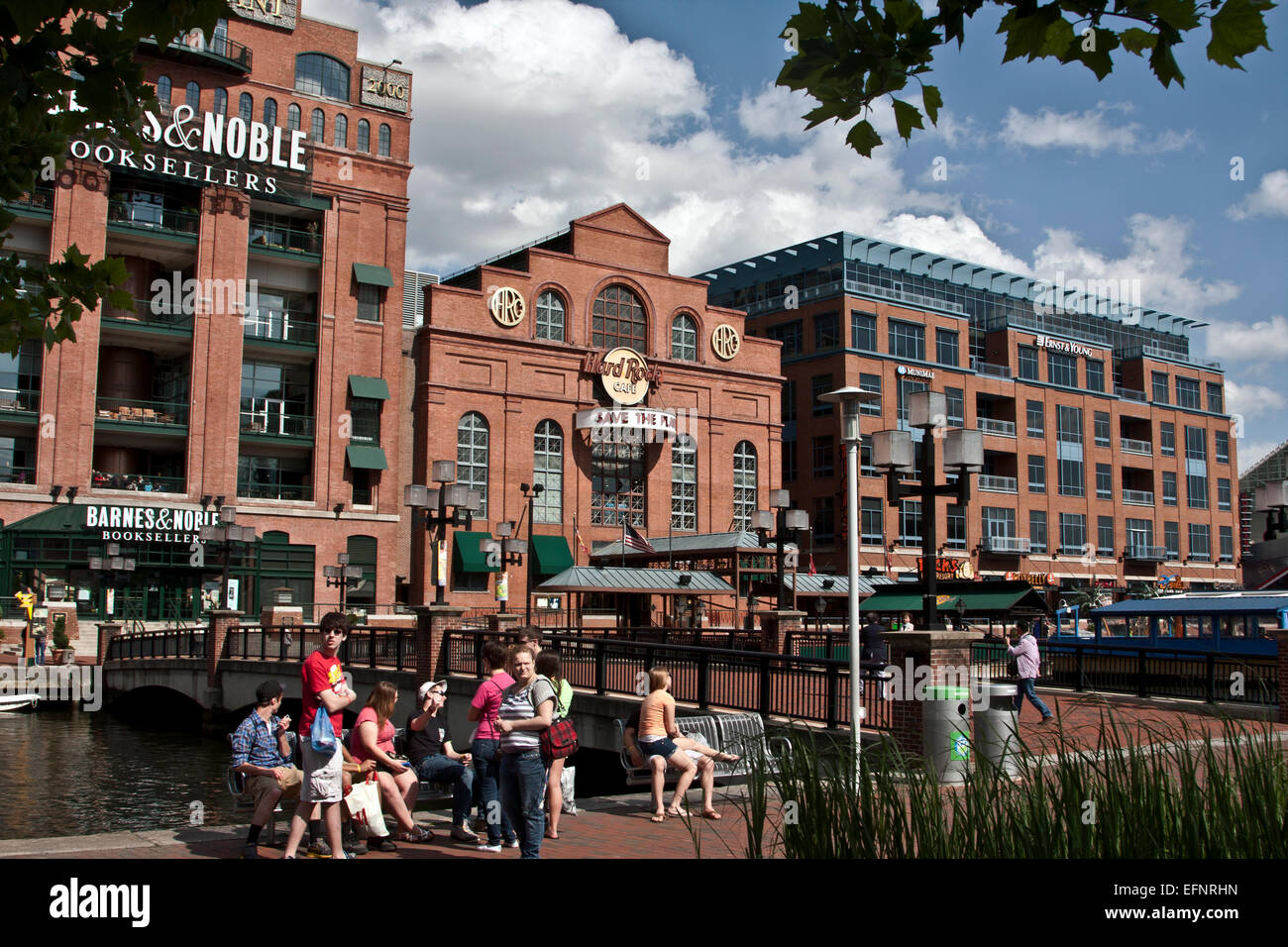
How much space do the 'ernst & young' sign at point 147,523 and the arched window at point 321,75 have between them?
2006cm

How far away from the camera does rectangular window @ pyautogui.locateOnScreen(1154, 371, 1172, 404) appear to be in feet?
271

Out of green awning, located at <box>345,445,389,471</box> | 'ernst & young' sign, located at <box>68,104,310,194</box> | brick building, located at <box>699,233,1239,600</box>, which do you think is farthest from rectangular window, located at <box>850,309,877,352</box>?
'ernst & young' sign, located at <box>68,104,310,194</box>

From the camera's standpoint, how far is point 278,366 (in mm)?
49656

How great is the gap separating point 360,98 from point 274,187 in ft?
21.7

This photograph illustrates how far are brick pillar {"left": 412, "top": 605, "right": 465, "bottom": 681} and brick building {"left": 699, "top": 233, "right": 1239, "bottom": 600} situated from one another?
41.2 meters

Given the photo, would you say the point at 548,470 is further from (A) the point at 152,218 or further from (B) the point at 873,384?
(B) the point at 873,384

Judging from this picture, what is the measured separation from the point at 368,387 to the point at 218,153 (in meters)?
11.3

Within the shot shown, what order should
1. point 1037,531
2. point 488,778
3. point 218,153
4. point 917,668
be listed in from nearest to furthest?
point 488,778, point 917,668, point 218,153, point 1037,531

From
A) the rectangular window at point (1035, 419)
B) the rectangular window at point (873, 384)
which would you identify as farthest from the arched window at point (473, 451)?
the rectangular window at point (1035, 419)

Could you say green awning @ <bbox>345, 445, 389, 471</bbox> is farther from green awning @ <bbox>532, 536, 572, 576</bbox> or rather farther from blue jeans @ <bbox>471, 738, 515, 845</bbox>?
blue jeans @ <bbox>471, 738, 515, 845</bbox>

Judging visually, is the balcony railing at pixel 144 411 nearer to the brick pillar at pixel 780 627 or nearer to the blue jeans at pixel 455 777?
the brick pillar at pixel 780 627

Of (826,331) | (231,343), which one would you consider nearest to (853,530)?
(231,343)

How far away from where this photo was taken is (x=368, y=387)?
48969 mm
